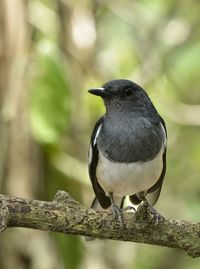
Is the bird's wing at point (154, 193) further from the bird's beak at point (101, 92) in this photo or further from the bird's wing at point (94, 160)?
the bird's beak at point (101, 92)

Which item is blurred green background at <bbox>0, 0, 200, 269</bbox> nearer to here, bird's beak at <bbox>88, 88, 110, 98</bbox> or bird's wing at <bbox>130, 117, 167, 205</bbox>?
bird's beak at <bbox>88, 88, 110, 98</bbox>

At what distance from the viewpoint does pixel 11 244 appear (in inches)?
205

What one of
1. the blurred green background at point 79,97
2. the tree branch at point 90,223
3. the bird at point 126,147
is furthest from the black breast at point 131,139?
the tree branch at point 90,223

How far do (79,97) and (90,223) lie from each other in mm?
2857

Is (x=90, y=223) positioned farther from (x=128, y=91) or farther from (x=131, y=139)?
(x=128, y=91)

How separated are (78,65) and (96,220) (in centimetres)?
266

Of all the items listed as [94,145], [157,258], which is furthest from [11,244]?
[157,258]

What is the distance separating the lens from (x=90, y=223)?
3617mm

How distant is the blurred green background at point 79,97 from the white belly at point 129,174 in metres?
0.39

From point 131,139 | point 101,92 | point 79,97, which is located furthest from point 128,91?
point 79,97

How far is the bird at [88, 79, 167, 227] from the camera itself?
4426mm

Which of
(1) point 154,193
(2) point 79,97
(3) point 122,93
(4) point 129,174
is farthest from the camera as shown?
(2) point 79,97

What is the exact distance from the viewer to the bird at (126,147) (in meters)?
4.43

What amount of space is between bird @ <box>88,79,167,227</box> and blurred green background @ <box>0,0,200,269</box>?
0.28m
